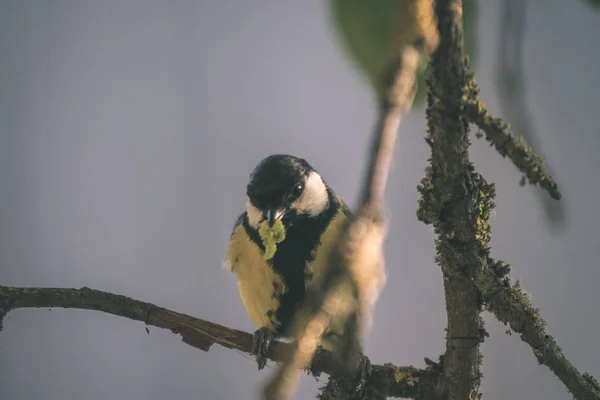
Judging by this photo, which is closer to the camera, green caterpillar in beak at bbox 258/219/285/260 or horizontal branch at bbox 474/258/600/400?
horizontal branch at bbox 474/258/600/400

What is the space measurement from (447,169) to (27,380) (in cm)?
141

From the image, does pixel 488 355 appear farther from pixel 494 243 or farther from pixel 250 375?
pixel 250 375

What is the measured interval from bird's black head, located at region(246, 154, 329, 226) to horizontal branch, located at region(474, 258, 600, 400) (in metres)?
0.33

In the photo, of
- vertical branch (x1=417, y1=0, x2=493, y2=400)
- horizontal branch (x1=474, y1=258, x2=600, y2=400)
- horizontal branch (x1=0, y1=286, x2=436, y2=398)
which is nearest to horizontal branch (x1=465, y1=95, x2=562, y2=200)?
vertical branch (x1=417, y1=0, x2=493, y2=400)

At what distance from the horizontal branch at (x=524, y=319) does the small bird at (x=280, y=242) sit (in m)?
0.26

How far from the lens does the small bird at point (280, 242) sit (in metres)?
0.69

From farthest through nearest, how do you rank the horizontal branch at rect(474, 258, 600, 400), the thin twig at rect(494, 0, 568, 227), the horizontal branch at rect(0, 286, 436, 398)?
the horizontal branch at rect(0, 286, 436, 398) → the horizontal branch at rect(474, 258, 600, 400) → the thin twig at rect(494, 0, 568, 227)

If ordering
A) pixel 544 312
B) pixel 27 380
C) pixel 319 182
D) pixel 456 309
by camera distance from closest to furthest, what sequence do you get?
pixel 456 309
pixel 319 182
pixel 544 312
pixel 27 380

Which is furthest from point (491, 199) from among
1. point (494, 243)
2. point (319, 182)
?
point (494, 243)

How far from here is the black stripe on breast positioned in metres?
0.69

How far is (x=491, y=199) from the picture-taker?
447mm

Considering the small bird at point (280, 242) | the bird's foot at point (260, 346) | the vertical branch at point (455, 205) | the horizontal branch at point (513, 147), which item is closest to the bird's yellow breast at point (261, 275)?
the small bird at point (280, 242)

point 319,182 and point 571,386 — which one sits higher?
point 319,182

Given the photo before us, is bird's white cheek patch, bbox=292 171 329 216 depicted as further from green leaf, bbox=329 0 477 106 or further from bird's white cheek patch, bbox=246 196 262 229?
green leaf, bbox=329 0 477 106
